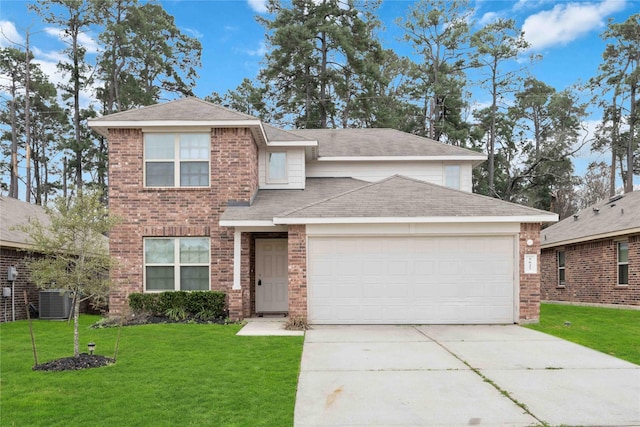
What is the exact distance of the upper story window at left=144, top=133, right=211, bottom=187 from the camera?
43.8 ft

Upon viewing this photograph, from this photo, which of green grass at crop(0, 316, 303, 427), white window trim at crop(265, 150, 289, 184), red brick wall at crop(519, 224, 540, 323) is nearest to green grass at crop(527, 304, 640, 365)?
red brick wall at crop(519, 224, 540, 323)

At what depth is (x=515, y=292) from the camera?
11.8 metres

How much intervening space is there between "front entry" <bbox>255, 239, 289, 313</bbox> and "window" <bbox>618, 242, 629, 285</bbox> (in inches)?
452

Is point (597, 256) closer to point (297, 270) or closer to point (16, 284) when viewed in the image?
point (297, 270)

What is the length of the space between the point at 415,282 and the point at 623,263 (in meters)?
9.26

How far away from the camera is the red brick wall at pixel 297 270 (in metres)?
11.7

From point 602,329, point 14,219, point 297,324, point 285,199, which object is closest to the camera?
point 297,324

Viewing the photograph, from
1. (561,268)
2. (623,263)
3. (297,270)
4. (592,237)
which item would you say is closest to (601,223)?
(592,237)

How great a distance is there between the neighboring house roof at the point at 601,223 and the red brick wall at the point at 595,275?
0.37 meters

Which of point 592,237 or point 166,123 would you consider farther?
point 592,237

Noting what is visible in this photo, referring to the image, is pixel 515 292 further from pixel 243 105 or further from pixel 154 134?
pixel 243 105

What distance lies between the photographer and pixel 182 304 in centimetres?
1262

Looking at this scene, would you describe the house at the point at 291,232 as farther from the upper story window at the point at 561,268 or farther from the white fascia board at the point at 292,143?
the upper story window at the point at 561,268

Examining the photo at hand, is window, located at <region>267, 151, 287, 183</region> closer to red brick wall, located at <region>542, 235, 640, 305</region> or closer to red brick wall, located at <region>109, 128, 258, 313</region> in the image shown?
red brick wall, located at <region>109, 128, 258, 313</region>
